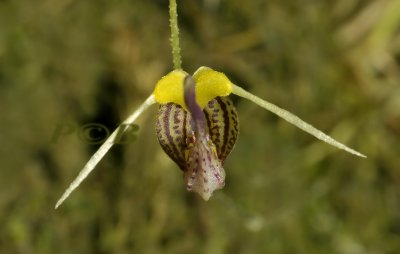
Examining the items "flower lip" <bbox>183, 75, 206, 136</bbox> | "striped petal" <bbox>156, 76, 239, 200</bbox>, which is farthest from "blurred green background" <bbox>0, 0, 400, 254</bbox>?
"flower lip" <bbox>183, 75, 206, 136</bbox>

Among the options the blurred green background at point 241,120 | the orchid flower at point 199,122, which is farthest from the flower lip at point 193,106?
the blurred green background at point 241,120

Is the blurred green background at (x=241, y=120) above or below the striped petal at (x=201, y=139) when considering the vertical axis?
below

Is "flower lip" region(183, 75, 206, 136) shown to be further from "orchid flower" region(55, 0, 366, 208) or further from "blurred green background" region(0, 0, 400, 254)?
"blurred green background" region(0, 0, 400, 254)

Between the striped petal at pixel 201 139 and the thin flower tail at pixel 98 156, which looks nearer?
the thin flower tail at pixel 98 156

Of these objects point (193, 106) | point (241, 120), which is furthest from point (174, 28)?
point (241, 120)

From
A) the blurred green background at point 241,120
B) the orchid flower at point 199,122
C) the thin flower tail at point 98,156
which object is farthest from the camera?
the blurred green background at point 241,120

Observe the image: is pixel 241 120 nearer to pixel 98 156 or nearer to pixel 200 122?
pixel 200 122

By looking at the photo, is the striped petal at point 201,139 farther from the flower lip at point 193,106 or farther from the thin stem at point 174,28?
the thin stem at point 174,28

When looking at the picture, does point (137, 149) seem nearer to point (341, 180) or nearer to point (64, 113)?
point (64, 113)

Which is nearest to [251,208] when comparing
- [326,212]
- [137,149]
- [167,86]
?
[326,212]
